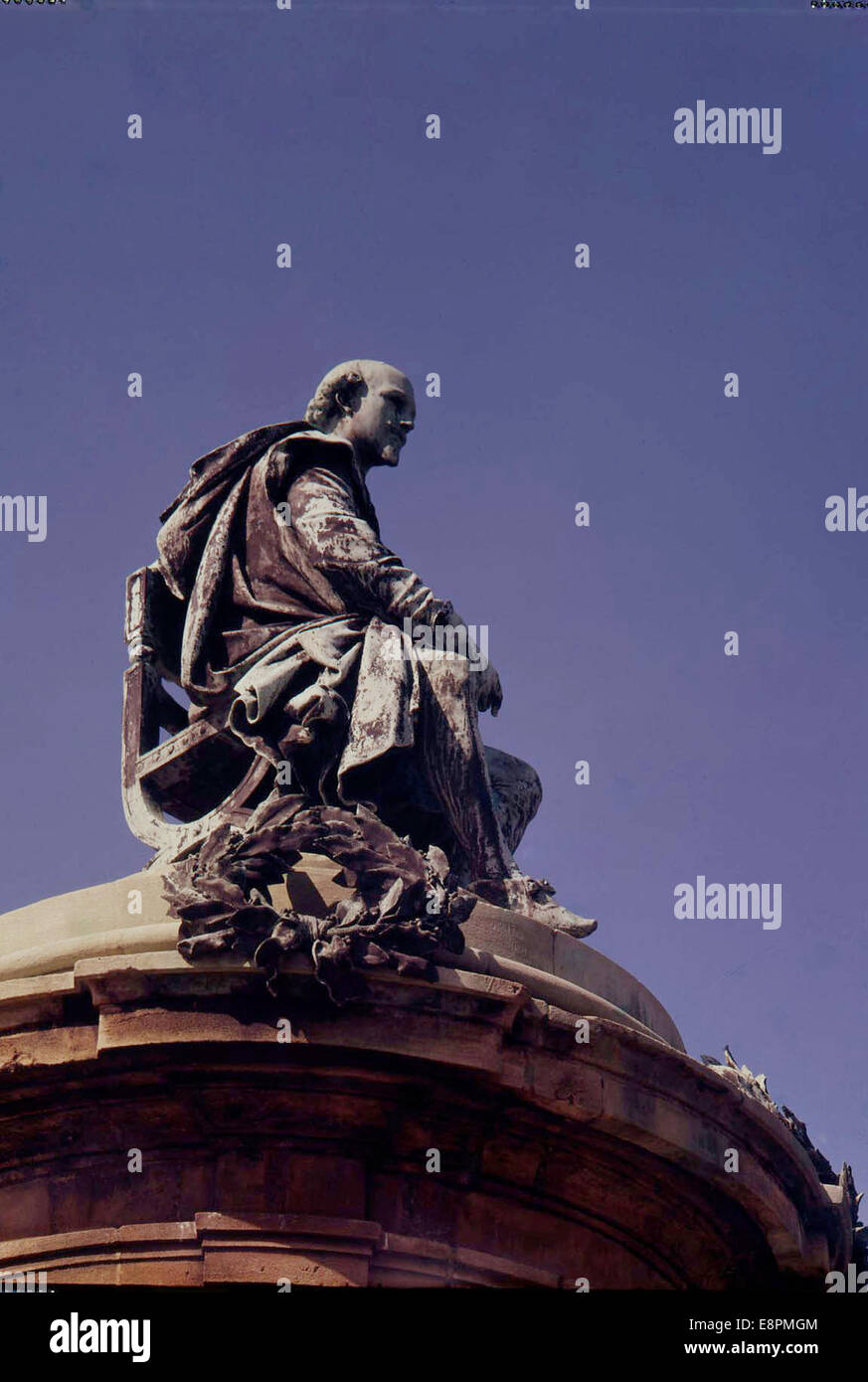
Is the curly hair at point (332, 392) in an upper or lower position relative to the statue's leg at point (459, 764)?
upper

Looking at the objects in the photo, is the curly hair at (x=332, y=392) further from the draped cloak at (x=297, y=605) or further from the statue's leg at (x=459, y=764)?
the statue's leg at (x=459, y=764)

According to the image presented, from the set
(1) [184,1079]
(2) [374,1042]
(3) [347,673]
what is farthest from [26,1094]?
(3) [347,673]

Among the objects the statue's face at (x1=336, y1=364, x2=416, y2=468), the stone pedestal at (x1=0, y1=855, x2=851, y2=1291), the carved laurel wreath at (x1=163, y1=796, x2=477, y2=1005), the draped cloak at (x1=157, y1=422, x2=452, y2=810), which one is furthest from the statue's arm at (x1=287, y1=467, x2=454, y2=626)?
the stone pedestal at (x1=0, y1=855, x2=851, y2=1291)

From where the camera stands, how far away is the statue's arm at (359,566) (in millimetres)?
16953

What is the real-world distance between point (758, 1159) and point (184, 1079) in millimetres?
3581

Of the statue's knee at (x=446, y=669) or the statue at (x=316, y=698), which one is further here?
the statue's knee at (x=446, y=669)

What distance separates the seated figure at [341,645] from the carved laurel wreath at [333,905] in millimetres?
747

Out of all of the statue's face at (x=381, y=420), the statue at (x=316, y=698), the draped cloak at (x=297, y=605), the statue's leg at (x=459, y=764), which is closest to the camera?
the statue at (x=316, y=698)

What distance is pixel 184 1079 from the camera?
569 inches

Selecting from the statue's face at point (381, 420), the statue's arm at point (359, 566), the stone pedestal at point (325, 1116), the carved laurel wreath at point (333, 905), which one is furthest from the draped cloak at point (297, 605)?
the stone pedestal at point (325, 1116)
